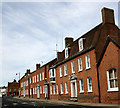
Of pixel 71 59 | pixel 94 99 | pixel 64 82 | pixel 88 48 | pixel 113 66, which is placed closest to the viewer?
pixel 113 66

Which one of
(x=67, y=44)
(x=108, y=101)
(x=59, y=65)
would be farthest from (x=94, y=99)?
(x=67, y=44)

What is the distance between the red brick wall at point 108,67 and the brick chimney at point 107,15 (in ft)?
20.7

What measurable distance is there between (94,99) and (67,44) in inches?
758

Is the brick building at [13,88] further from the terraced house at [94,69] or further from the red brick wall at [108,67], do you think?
the red brick wall at [108,67]

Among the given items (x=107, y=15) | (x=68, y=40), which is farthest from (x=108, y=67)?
(x=68, y=40)

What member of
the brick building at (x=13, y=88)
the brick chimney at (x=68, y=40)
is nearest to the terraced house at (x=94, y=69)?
the brick chimney at (x=68, y=40)

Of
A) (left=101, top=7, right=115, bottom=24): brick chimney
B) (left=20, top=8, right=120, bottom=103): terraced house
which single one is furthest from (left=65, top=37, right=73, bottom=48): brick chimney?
(left=101, top=7, right=115, bottom=24): brick chimney

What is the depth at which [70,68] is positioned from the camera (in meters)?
34.2

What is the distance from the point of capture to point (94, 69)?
26453 millimetres

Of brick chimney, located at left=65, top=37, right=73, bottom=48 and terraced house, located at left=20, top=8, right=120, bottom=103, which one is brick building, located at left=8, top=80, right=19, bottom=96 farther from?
brick chimney, located at left=65, top=37, right=73, bottom=48

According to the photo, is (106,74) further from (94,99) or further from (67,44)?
(67,44)

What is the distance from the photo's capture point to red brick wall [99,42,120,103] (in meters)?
22.4

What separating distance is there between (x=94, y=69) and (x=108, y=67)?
302 cm

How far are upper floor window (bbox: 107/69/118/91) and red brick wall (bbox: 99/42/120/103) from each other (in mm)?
492
